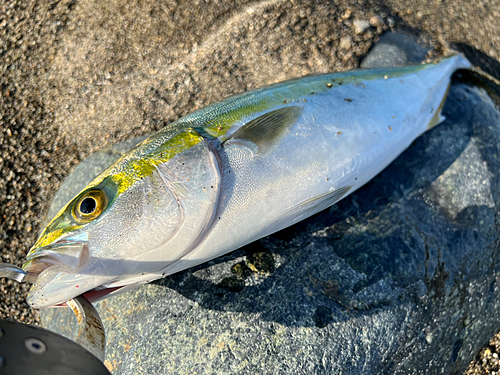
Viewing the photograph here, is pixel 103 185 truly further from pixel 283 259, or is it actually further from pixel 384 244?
pixel 384 244

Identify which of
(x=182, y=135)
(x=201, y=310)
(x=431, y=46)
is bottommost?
(x=201, y=310)

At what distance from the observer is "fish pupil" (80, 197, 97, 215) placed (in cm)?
170

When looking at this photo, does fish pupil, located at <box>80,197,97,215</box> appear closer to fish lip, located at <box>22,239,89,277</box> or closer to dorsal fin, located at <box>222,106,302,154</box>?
fish lip, located at <box>22,239,89,277</box>

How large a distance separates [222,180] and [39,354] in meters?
1.02

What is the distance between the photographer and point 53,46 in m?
2.75

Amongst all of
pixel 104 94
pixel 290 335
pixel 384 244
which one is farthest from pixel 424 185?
pixel 104 94

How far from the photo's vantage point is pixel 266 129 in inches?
76.9

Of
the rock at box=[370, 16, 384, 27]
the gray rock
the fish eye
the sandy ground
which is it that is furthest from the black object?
the rock at box=[370, 16, 384, 27]

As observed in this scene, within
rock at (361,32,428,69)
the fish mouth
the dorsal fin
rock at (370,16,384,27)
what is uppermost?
rock at (370,16,384,27)

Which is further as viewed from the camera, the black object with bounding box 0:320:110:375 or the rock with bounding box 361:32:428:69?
the rock with bounding box 361:32:428:69

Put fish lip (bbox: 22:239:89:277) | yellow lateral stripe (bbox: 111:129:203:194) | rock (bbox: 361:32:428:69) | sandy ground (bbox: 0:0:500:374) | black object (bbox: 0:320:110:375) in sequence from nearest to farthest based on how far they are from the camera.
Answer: black object (bbox: 0:320:110:375) → fish lip (bbox: 22:239:89:277) → yellow lateral stripe (bbox: 111:129:203:194) → sandy ground (bbox: 0:0:500:374) → rock (bbox: 361:32:428:69)

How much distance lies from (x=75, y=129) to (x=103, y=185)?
1.21 metres

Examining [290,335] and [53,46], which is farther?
[53,46]

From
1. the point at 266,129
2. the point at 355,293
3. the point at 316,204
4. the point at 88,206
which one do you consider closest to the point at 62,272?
the point at 88,206
